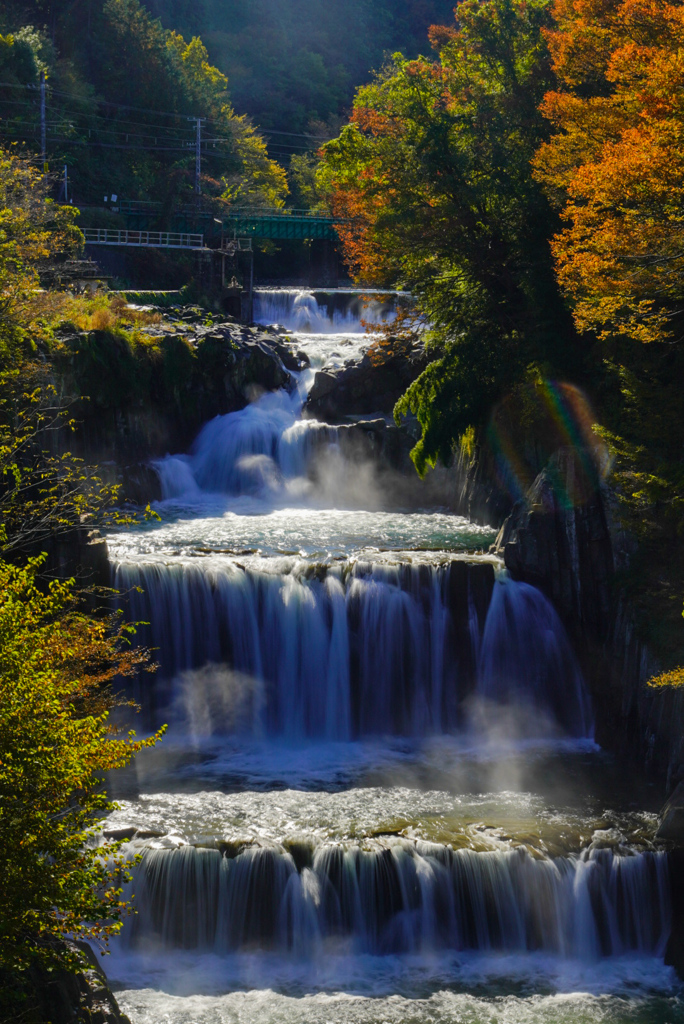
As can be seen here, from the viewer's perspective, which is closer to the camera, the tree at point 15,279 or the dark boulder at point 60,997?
the dark boulder at point 60,997

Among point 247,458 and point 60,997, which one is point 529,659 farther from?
point 247,458

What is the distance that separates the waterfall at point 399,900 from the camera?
44.1 feet

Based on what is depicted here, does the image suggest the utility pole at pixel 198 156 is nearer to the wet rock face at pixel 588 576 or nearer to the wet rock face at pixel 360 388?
the wet rock face at pixel 360 388

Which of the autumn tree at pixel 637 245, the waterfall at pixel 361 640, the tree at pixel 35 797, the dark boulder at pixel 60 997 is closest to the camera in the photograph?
the tree at pixel 35 797

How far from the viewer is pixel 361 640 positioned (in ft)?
63.9

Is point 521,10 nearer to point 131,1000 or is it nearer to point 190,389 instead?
point 190,389

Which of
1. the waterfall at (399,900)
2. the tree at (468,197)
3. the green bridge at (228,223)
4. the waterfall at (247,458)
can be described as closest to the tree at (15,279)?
Result: the waterfall at (247,458)

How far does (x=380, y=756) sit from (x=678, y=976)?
6.34 m

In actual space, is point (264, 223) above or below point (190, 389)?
above

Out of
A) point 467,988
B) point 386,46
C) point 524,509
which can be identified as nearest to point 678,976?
point 467,988

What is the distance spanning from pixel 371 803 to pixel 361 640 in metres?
4.41

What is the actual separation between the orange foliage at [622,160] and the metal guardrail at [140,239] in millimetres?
30777

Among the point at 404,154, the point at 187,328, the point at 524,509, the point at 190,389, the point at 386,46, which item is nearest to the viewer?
the point at 524,509

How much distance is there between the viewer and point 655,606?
17.8 m
